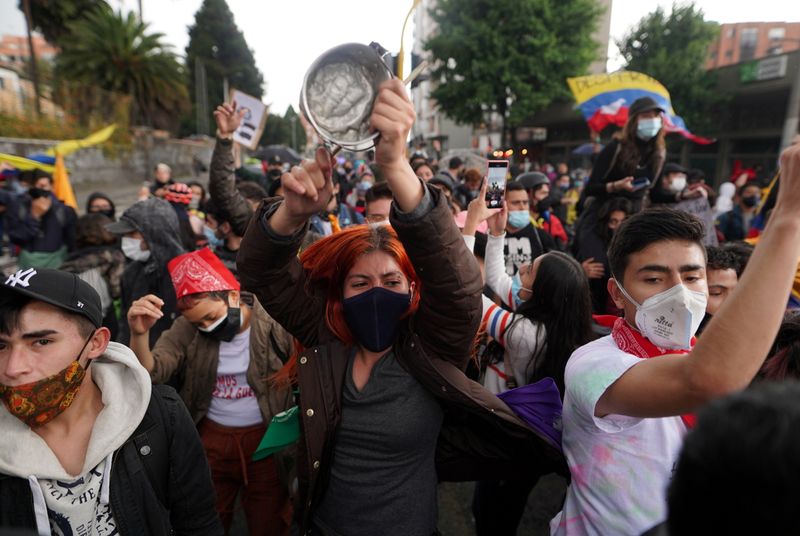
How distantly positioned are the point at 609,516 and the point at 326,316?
3.68ft

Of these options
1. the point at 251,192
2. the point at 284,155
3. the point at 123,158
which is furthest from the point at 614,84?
the point at 123,158

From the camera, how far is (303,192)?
1242 millimetres

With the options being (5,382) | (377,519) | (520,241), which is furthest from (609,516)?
(520,241)

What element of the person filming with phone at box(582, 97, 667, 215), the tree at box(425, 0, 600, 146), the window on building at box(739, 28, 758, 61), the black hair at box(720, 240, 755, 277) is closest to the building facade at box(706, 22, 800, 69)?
the window on building at box(739, 28, 758, 61)

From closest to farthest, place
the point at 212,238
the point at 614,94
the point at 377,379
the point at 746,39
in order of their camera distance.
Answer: the point at 377,379, the point at 212,238, the point at 614,94, the point at 746,39

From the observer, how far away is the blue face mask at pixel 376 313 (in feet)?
5.20

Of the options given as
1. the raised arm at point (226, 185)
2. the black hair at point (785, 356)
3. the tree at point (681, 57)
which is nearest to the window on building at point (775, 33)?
the tree at point (681, 57)

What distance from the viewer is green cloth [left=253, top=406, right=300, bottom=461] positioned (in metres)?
1.85

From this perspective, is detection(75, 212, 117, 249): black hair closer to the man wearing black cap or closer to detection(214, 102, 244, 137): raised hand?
detection(214, 102, 244, 137): raised hand

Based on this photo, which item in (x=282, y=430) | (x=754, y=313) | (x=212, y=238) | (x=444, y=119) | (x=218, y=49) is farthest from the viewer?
(x=218, y=49)

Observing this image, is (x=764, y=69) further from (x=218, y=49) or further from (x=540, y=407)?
(x=218, y=49)

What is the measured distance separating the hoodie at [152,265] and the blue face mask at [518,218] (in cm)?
270

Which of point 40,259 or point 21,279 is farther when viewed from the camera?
point 40,259

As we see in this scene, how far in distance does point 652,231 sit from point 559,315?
93cm
